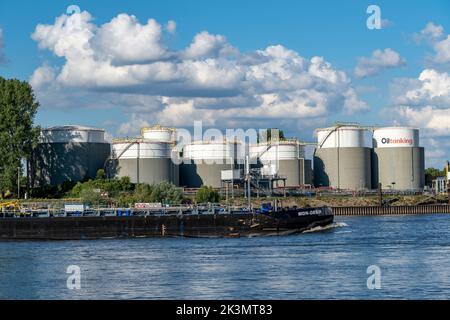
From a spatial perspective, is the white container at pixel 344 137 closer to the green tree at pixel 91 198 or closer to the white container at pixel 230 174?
the white container at pixel 230 174

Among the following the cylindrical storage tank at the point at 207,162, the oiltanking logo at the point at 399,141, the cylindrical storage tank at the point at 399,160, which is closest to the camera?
the cylindrical storage tank at the point at 207,162

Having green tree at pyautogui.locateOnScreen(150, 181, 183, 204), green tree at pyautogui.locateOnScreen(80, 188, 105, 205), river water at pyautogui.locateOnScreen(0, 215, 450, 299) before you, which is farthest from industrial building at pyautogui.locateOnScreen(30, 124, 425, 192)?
river water at pyautogui.locateOnScreen(0, 215, 450, 299)

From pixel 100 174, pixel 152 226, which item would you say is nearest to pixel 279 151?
pixel 100 174

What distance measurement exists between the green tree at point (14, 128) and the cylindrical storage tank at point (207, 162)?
28.1 m

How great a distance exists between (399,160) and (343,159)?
33.5 ft

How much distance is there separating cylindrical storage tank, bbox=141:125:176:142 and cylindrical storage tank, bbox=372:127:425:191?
3686 cm

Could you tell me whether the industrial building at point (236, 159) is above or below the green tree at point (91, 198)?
above

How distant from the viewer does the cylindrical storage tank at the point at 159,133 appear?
149 m

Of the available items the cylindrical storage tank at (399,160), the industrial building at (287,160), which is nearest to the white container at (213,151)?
the industrial building at (287,160)

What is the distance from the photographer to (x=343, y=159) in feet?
482

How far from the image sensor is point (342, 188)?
14625cm

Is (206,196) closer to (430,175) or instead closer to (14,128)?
(14,128)
